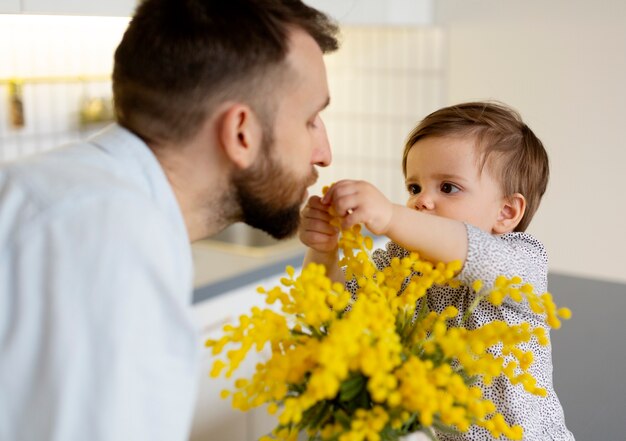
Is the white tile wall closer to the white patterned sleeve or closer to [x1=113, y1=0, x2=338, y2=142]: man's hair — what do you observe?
[x1=113, y1=0, x2=338, y2=142]: man's hair

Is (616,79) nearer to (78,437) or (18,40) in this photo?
(18,40)

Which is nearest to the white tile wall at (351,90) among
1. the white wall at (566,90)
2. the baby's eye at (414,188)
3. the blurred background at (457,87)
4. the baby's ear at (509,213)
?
the blurred background at (457,87)

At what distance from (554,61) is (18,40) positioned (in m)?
1.65

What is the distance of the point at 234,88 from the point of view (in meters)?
0.97

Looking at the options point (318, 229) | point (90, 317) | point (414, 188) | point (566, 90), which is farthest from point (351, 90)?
point (90, 317)

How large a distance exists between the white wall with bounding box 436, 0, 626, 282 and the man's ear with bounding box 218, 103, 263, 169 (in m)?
1.77

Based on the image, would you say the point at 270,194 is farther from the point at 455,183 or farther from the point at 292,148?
the point at 455,183

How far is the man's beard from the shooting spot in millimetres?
1022

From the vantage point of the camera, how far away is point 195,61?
0.95 meters

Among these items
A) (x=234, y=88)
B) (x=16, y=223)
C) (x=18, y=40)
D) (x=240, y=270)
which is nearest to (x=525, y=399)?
(x=234, y=88)

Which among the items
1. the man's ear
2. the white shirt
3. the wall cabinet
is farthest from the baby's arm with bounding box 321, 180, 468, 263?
the wall cabinet

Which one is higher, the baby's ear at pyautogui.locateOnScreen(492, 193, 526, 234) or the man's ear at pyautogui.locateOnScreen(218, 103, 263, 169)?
the man's ear at pyautogui.locateOnScreen(218, 103, 263, 169)

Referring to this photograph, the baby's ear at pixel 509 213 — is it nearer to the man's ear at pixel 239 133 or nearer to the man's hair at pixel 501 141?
the man's hair at pixel 501 141

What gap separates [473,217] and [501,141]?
4.9 inches
